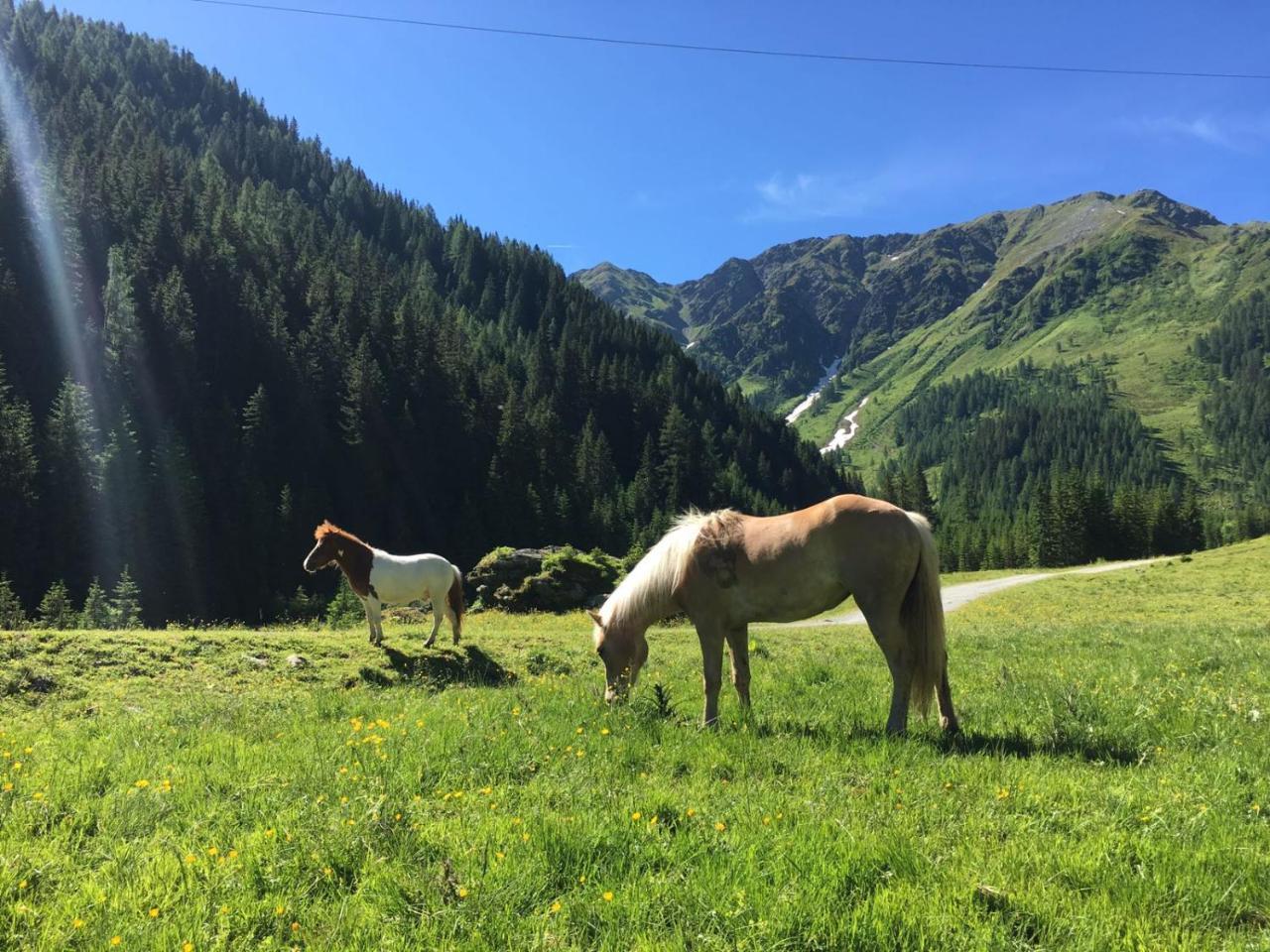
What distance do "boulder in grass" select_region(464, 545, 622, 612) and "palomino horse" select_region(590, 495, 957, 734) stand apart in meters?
23.9

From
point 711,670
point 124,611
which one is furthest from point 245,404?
point 711,670

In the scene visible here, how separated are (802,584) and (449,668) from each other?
827cm

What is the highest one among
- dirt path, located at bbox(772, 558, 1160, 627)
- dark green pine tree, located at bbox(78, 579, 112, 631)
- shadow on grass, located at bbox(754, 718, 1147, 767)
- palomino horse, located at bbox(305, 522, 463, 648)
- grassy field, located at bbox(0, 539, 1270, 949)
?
palomino horse, located at bbox(305, 522, 463, 648)

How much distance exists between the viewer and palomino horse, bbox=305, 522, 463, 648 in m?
16.3

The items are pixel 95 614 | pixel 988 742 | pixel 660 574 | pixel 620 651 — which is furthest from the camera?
pixel 95 614

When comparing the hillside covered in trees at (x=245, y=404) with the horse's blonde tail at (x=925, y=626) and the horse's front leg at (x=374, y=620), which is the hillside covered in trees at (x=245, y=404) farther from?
the horse's blonde tail at (x=925, y=626)

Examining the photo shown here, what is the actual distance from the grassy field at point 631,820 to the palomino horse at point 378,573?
5902 mm

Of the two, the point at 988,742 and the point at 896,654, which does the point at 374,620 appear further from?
the point at 988,742

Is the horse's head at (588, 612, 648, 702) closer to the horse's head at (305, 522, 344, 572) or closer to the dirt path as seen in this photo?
the horse's head at (305, 522, 344, 572)

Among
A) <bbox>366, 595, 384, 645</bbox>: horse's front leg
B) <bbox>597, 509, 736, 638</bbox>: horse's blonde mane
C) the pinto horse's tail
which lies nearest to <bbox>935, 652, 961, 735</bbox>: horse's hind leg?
<bbox>597, 509, 736, 638</bbox>: horse's blonde mane

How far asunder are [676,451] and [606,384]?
91.8 ft

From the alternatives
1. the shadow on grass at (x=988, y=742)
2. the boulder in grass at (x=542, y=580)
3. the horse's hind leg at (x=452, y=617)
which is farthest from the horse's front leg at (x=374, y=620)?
the boulder in grass at (x=542, y=580)

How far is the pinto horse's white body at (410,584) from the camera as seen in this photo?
1636 centimetres

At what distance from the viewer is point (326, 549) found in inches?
647
